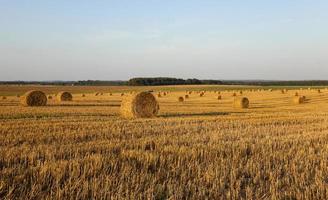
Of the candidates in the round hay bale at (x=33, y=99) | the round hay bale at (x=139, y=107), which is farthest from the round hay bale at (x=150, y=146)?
the round hay bale at (x=33, y=99)

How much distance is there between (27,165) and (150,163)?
2162 mm

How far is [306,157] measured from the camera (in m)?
9.13

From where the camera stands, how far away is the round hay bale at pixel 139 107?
67.6ft

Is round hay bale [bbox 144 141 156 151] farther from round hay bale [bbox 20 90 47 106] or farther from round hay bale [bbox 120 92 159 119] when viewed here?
round hay bale [bbox 20 90 47 106]

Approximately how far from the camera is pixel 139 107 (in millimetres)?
20812

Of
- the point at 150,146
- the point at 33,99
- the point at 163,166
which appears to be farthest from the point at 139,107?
the point at 163,166

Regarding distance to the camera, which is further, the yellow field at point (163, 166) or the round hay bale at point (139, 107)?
the round hay bale at point (139, 107)

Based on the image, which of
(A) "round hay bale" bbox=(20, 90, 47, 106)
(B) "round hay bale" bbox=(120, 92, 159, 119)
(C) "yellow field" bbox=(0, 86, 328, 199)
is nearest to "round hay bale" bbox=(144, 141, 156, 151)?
(C) "yellow field" bbox=(0, 86, 328, 199)

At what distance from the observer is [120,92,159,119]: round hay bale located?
20.6 metres

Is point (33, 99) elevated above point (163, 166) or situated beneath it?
elevated above

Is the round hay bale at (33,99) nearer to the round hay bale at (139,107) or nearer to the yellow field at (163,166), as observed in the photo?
the round hay bale at (139,107)

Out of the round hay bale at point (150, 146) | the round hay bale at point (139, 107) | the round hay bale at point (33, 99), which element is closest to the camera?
the round hay bale at point (150, 146)

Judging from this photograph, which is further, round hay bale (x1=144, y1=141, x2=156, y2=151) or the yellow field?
round hay bale (x1=144, y1=141, x2=156, y2=151)

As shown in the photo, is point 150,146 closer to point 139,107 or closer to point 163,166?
point 163,166
